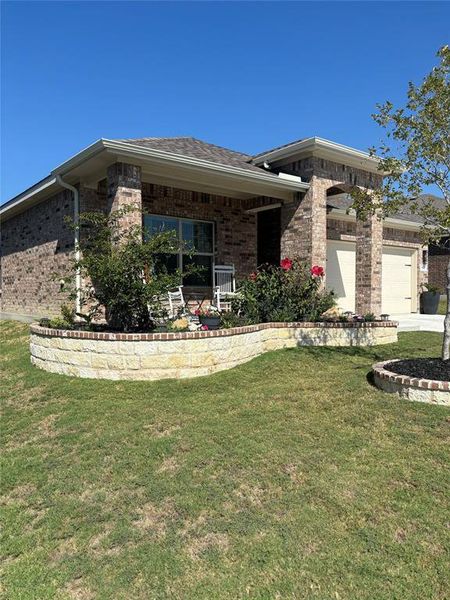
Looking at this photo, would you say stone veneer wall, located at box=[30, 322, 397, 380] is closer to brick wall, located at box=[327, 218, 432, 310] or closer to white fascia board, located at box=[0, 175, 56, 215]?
white fascia board, located at box=[0, 175, 56, 215]

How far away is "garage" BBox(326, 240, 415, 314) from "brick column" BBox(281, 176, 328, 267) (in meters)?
→ 3.18

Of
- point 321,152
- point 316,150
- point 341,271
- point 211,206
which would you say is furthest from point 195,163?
point 341,271

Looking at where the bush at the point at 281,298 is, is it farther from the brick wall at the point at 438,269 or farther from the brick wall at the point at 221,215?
the brick wall at the point at 438,269

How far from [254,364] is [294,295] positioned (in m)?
2.02

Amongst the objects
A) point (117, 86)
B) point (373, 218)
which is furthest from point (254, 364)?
point (117, 86)

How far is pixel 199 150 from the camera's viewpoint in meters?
9.69

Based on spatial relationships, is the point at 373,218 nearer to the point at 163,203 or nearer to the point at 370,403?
the point at 163,203

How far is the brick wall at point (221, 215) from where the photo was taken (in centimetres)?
977

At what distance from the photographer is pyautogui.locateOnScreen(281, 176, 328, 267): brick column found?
934cm

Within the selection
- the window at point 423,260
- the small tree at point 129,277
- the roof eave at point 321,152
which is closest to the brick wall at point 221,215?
the roof eave at point 321,152

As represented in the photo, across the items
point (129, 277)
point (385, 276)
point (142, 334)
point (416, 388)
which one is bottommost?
point (416, 388)

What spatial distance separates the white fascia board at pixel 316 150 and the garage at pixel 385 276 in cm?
335

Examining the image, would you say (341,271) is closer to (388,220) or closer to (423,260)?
(388,220)

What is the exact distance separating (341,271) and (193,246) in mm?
5087
